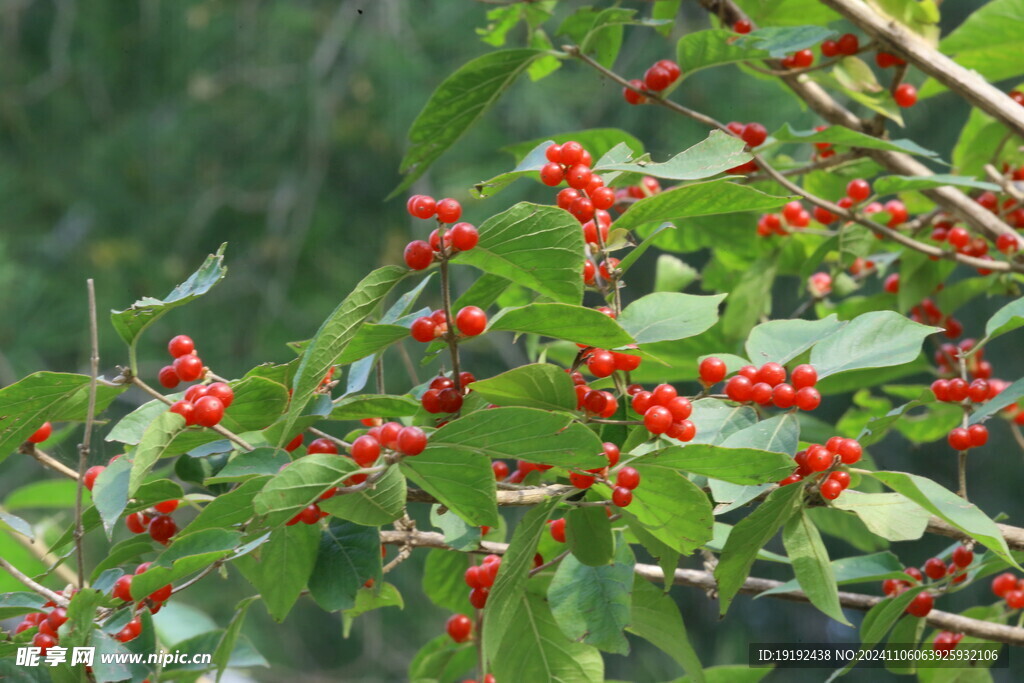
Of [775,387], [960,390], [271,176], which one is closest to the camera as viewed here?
[775,387]

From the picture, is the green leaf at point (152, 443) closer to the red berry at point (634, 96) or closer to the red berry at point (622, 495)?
the red berry at point (622, 495)

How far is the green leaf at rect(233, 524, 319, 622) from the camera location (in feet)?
1.64

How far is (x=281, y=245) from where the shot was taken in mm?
2303

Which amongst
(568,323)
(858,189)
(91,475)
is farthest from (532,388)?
(858,189)

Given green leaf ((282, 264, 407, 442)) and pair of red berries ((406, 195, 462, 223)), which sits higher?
pair of red berries ((406, 195, 462, 223))

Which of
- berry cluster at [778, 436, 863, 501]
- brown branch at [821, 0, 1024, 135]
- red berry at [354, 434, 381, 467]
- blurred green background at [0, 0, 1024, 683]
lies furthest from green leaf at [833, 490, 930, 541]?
blurred green background at [0, 0, 1024, 683]

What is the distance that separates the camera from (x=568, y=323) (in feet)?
1.36

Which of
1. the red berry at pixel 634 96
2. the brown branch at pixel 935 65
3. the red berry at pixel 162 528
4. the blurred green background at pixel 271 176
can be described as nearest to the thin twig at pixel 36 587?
the red berry at pixel 162 528

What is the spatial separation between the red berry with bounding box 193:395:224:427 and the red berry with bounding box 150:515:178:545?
0.09 metres

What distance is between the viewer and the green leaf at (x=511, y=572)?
43 cm

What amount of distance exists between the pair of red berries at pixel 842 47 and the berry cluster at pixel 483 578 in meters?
0.44

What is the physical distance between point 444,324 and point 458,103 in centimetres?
27

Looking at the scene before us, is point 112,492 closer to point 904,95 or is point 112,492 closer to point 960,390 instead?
point 960,390

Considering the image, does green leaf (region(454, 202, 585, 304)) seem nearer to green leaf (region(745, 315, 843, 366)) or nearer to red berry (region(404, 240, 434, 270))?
red berry (region(404, 240, 434, 270))
